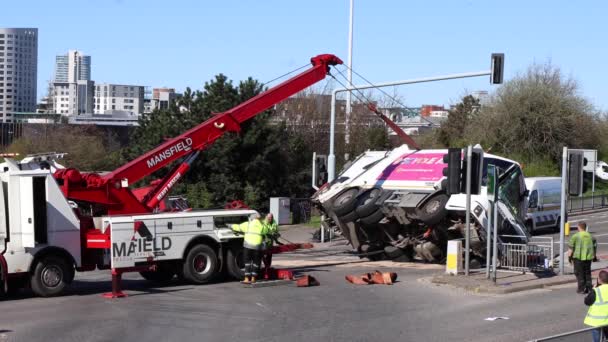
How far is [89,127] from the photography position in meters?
63.3

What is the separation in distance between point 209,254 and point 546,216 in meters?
19.7

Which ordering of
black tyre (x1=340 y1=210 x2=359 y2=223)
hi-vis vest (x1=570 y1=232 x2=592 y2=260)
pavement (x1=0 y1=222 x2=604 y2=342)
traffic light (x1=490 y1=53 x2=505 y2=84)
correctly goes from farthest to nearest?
traffic light (x1=490 y1=53 x2=505 y2=84) → black tyre (x1=340 y1=210 x2=359 y2=223) → hi-vis vest (x1=570 y1=232 x2=592 y2=260) → pavement (x1=0 y1=222 x2=604 y2=342)

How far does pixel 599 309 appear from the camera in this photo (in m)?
9.74

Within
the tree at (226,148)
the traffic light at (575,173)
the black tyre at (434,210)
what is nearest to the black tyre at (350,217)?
the black tyre at (434,210)

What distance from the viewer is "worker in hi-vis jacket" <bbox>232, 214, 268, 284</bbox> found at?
701 inches

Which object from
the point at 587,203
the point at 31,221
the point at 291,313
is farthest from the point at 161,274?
the point at 587,203

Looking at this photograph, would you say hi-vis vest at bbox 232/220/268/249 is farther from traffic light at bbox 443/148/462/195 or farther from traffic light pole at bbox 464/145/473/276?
traffic light pole at bbox 464/145/473/276

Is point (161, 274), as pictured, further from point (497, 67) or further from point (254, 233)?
point (497, 67)

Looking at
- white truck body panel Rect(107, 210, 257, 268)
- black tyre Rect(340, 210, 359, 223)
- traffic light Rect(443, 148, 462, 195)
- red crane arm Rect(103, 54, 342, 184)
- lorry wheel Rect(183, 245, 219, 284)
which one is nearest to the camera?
white truck body panel Rect(107, 210, 257, 268)

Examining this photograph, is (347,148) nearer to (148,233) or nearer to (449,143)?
(449,143)

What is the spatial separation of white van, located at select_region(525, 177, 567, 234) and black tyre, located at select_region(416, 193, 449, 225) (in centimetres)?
1278

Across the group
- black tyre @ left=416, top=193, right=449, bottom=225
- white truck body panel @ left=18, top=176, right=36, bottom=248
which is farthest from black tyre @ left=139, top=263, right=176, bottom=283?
black tyre @ left=416, top=193, right=449, bottom=225

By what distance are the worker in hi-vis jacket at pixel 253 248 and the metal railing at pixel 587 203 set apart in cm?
2887

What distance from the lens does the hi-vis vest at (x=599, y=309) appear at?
9.65 metres
